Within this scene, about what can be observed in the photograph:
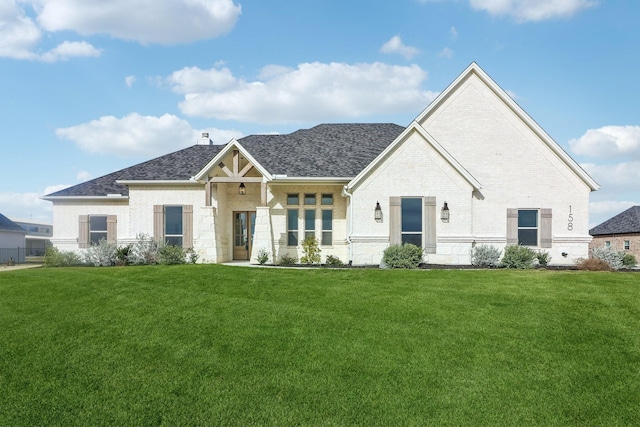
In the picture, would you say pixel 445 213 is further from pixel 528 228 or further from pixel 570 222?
pixel 570 222

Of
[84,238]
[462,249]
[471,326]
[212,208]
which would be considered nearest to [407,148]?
[462,249]

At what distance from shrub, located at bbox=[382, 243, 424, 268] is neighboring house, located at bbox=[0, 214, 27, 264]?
31.8m

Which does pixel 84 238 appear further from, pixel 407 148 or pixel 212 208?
pixel 407 148

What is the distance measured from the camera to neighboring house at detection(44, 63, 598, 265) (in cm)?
1933

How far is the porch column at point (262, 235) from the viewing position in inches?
817

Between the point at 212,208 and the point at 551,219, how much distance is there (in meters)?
14.5

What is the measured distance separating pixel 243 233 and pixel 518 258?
491 inches

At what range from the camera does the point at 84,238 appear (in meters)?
23.6

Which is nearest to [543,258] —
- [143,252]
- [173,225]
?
[173,225]

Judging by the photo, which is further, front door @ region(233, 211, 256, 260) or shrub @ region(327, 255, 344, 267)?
front door @ region(233, 211, 256, 260)

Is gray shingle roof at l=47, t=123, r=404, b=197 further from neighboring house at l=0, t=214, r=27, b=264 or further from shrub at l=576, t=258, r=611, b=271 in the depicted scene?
neighboring house at l=0, t=214, r=27, b=264

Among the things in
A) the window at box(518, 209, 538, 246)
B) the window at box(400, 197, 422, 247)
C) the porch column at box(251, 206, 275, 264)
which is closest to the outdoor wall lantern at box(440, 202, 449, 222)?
the window at box(400, 197, 422, 247)

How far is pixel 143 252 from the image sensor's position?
21.6 m

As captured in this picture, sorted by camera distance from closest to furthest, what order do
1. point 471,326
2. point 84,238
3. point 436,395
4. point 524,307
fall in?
A: point 436,395, point 471,326, point 524,307, point 84,238
